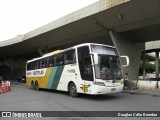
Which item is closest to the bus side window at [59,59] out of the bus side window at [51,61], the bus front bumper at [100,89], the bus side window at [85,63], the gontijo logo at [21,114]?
the bus side window at [51,61]

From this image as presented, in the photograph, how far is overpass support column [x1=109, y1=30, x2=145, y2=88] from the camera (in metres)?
26.3

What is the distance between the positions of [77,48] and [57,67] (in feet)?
10.7

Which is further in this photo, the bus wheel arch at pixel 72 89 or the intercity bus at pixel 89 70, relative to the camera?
the bus wheel arch at pixel 72 89

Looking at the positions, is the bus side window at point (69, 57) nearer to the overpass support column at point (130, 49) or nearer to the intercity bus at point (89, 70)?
the intercity bus at point (89, 70)

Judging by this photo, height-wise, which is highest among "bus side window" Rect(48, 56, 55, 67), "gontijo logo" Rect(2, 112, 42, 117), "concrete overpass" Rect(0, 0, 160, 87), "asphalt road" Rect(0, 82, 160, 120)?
"concrete overpass" Rect(0, 0, 160, 87)

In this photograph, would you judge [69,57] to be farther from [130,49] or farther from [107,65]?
[130,49]

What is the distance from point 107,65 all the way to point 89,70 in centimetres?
106

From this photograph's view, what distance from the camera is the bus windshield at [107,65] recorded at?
13.9m

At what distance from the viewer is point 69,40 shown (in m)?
33.6

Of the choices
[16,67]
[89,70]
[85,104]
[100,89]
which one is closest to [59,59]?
[89,70]

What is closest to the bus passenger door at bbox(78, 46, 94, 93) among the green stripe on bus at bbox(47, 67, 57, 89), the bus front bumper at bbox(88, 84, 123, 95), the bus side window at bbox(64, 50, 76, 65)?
the bus front bumper at bbox(88, 84, 123, 95)

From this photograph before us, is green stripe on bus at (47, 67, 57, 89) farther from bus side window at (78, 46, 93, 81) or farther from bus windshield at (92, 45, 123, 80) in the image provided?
bus windshield at (92, 45, 123, 80)

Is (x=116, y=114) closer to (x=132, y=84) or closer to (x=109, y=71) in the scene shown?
(x=109, y=71)

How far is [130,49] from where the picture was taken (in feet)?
Result: 91.9
